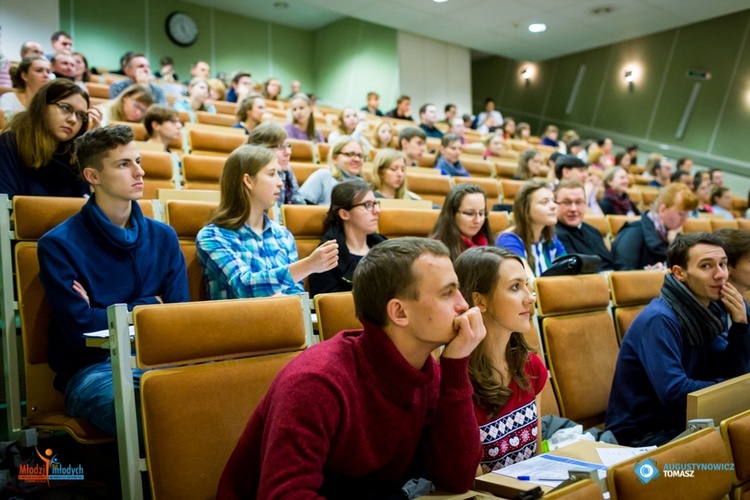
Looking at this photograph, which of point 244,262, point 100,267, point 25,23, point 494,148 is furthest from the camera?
point 25,23

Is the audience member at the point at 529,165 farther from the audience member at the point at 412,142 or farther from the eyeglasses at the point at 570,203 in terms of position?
the eyeglasses at the point at 570,203

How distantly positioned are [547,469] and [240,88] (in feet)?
18.7

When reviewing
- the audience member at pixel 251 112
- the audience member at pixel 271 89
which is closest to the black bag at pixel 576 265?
the audience member at pixel 251 112

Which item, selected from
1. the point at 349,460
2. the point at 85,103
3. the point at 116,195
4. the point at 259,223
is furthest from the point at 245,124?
the point at 349,460

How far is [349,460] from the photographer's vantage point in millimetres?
948

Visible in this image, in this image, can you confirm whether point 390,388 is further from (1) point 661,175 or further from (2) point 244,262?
(1) point 661,175

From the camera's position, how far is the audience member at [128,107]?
3541mm

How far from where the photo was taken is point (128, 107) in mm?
3555

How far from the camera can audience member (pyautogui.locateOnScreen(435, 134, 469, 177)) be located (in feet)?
14.8

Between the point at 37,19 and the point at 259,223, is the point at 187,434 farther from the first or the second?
the point at 37,19

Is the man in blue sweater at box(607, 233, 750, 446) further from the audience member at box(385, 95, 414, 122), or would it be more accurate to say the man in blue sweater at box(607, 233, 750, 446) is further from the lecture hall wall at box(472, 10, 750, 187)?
the lecture hall wall at box(472, 10, 750, 187)

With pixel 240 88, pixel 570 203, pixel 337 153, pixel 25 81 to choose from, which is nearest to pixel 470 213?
pixel 570 203

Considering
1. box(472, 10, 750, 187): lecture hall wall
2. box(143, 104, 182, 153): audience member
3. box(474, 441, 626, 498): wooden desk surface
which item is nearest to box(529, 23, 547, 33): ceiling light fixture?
box(472, 10, 750, 187): lecture hall wall

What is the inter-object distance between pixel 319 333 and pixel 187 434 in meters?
0.45
